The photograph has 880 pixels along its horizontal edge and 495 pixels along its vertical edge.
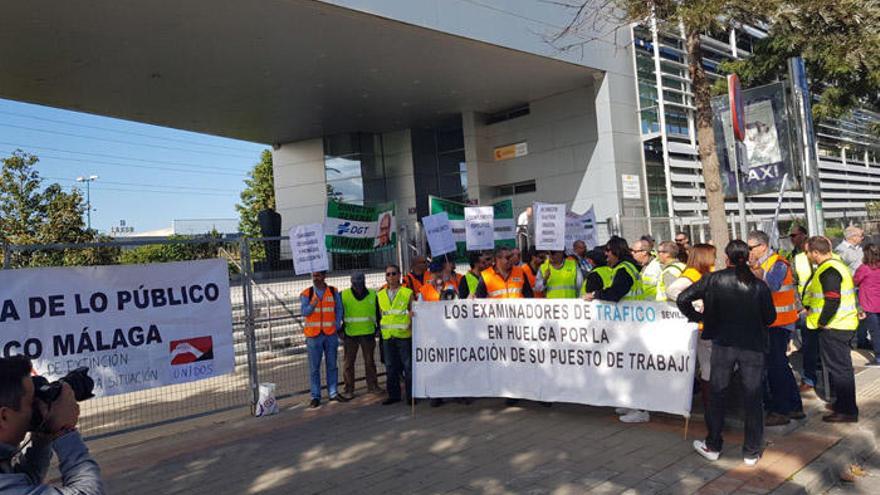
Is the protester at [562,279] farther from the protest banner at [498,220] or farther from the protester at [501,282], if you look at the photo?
the protest banner at [498,220]

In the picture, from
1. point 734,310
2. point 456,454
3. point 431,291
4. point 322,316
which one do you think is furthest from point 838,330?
point 322,316

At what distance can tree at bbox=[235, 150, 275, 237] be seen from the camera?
46.6 metres

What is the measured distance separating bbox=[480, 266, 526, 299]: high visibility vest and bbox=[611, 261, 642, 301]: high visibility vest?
134 centimetres

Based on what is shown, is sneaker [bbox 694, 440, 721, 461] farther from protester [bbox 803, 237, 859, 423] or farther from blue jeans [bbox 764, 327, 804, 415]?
protester [bbox 803, 237, 859, 423]

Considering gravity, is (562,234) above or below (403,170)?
below

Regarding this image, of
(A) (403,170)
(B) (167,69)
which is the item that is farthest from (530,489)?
(A) (403,170)

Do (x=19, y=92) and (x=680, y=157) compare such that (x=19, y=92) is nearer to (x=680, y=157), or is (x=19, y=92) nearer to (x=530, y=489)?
(x=530, y=489)

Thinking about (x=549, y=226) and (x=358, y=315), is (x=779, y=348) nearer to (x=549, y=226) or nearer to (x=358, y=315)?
(x=549, y=226)

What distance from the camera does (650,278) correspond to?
7840mm

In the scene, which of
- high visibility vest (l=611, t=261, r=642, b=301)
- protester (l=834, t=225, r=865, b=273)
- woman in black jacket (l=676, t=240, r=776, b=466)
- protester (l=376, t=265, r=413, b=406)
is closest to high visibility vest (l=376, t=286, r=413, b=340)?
protester (l=376, t=265, r=413, b=406)

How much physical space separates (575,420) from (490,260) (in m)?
2.74

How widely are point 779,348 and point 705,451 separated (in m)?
1.49

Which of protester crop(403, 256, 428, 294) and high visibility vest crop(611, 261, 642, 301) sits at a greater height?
protester crop(403, 256, 428, 294)

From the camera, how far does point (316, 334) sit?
7941 millimetres
